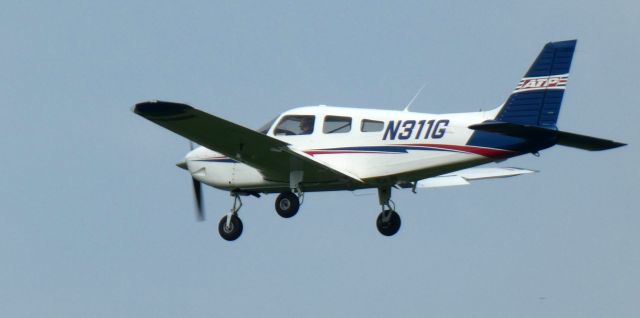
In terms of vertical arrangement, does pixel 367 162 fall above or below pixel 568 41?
below

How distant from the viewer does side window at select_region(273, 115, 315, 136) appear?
3494 centimetres

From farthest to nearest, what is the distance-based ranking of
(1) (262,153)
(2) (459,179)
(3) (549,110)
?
(2) (459,179) → (1) (262,153) → (3) (549,110)

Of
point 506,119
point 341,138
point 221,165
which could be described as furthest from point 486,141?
point 221,165

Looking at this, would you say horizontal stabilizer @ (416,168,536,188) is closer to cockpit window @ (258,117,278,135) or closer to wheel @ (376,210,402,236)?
wheel @ (376,210,402,236)

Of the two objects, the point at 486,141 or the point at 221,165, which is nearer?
the point at 486,141

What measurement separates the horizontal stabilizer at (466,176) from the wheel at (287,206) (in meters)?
3.07

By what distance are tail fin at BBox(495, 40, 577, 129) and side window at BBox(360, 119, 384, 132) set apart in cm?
255

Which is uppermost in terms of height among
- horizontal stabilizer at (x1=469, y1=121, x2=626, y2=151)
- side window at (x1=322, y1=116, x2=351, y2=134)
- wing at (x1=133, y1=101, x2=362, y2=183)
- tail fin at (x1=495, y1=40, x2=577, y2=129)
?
tail fin at (x1=495, y1=40, x2=577, y2=129)

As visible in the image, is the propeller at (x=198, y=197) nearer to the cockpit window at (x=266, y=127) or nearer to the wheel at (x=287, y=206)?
the cockpit window at (x=266, y=127)

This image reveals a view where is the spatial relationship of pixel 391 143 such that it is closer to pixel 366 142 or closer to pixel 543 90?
pixel 366 142

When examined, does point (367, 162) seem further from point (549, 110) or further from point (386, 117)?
point (549, 110)

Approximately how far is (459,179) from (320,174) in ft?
12.0

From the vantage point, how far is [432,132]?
33.7 m

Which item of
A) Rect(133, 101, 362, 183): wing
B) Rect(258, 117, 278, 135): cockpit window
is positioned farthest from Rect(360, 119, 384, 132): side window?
Rect(258, 117, 278, 135): cockpit window
